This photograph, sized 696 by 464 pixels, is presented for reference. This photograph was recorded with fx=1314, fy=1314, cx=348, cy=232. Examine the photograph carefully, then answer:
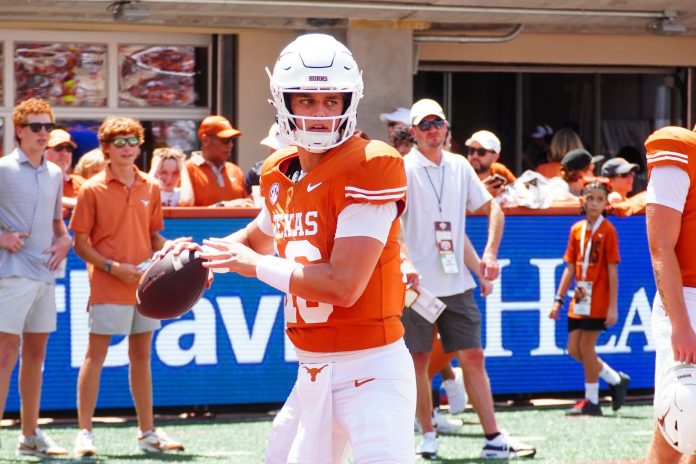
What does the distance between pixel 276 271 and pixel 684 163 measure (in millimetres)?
1668

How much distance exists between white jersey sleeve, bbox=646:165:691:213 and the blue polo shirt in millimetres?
4164

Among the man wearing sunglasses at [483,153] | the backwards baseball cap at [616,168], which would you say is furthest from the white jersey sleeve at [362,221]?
the backwards baseball cap at [616,168]

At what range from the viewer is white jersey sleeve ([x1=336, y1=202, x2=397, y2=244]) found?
13.9ft

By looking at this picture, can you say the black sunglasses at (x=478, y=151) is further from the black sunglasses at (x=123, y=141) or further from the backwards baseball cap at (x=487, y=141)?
the black sunglasses at (x=123, y=141)

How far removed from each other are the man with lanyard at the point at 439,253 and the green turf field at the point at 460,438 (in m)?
0.45

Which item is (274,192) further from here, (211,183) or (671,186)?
(211,183)

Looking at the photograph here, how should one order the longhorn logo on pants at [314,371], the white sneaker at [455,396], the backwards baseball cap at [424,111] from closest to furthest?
the longhorn logo on pants at [314,371], the backwards baseball cap at [424,111], the white sneaker at [455,396]

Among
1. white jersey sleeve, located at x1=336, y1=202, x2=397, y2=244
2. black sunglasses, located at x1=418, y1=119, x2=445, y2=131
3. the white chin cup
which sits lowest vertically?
white jersey sleeve, located at x1=336, y1=202, x2=397, y2=244

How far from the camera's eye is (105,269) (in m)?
7.83

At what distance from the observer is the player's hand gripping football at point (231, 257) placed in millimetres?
4277

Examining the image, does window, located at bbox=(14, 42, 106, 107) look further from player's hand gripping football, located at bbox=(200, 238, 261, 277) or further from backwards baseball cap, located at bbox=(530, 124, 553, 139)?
player's hand gripping football, located at bbox=(200, 238, 261, 277)

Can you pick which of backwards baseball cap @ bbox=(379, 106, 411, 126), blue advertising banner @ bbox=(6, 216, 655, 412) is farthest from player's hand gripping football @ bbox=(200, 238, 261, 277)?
backwards baseball cap @ bbox=(379, 106, 411, 126)

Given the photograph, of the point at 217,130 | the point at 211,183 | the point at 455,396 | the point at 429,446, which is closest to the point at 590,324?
the point at 455,396

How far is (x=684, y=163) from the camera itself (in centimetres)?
489
